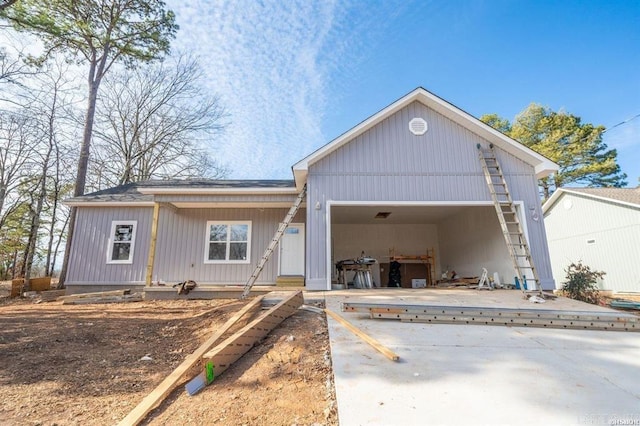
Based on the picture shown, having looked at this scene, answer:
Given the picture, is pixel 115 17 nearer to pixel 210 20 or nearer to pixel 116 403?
pixel 210 20

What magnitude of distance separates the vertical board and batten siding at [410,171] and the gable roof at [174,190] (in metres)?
1.60

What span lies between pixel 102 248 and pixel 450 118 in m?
12.2

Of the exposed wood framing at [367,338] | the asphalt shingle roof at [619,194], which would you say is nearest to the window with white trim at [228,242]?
the exposed wood framing at [367,338]

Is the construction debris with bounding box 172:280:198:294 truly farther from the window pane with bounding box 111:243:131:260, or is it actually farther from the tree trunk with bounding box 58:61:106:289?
the tree trunk with bounding box 58:61:106:289

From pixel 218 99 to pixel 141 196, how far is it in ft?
34.1

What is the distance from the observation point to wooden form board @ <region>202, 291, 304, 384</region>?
305 cm

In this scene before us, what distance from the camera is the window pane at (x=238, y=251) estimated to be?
10.1 m

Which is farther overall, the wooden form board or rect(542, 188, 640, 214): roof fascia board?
rect(542, 188, 640, 214): roof fascia board

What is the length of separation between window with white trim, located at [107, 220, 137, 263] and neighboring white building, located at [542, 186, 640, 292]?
16839 millimetres

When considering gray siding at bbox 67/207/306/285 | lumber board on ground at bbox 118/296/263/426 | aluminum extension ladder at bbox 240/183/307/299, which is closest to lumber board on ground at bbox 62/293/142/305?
gray siding at bbox 67/207/306/285

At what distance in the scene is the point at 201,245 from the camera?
10.2 meters

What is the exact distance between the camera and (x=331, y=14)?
987 cm

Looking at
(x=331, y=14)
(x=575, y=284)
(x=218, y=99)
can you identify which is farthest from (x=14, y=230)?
(x=575, y=284)

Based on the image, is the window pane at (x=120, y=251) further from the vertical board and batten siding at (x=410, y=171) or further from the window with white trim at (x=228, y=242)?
the vertical board and batten siding at (x=410, y=171)
